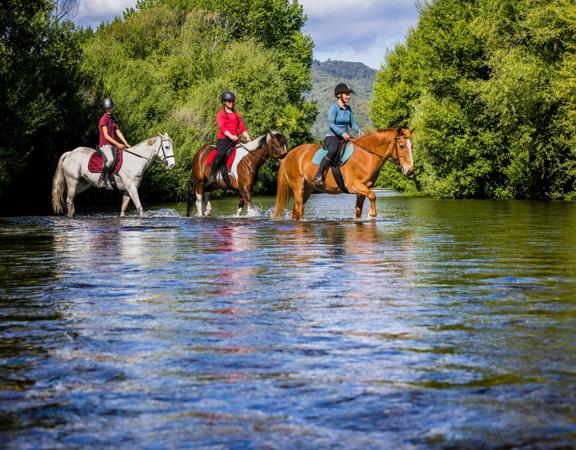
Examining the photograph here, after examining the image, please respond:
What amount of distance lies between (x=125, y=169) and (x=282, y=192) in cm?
517

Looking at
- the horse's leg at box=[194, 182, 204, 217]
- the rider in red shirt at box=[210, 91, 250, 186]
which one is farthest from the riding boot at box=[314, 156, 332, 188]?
the horse's leg at box=[194, 182, 204, 217]

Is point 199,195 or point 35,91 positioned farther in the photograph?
point 35,91

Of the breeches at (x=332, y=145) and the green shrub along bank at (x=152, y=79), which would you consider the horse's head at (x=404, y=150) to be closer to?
the breeches at (x=332, y=145)

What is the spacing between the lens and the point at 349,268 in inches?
462

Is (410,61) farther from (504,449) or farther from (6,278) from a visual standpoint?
(504,449)

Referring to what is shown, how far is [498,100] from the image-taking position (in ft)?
139

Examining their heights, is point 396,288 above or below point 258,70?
below

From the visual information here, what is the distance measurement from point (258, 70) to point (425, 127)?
21564mm

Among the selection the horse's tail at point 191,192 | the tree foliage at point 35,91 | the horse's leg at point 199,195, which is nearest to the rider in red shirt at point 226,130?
the horse's leg at point 199,195

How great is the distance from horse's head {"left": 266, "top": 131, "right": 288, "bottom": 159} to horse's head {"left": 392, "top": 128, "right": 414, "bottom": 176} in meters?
3.72

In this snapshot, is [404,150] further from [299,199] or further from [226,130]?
[226,130]

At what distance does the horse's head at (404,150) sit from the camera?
21078 millimetres

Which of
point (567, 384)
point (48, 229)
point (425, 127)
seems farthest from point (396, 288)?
point (425, 127)

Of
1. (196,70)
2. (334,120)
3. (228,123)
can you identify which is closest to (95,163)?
(228,123)
